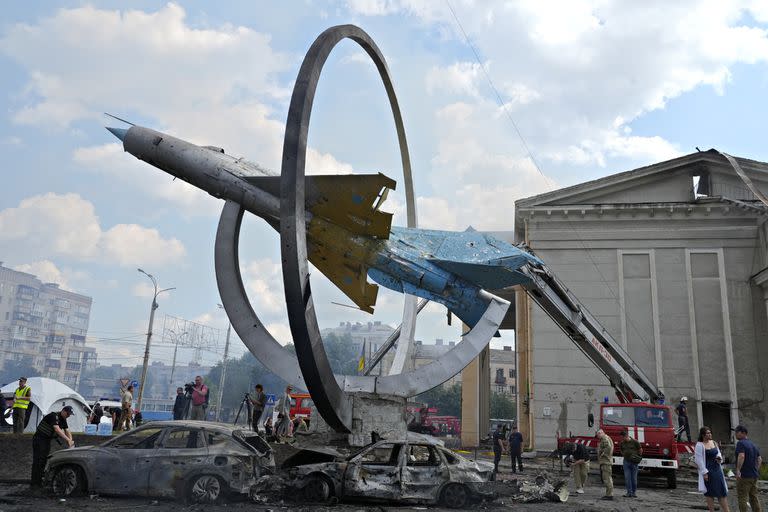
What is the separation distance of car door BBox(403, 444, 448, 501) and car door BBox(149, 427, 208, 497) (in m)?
3.62

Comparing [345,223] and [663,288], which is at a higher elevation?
[663,288]

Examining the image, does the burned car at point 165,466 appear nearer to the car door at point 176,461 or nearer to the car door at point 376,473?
the car door at point 176,461

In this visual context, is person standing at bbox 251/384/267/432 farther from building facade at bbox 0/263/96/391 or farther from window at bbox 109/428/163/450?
building facade at bbox 0/263/96/391

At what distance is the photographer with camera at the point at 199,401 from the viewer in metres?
15.9

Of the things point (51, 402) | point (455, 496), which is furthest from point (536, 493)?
point (51, 402)

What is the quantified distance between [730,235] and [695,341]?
5.79m

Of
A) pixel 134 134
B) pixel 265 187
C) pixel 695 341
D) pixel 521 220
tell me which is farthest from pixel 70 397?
pixel 695 341

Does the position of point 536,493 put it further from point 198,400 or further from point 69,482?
point 198,400

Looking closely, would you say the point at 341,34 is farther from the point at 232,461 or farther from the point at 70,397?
the point at 70,397

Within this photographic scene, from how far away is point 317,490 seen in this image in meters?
10.4

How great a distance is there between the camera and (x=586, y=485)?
16.4 meters

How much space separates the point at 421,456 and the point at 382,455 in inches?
29.6

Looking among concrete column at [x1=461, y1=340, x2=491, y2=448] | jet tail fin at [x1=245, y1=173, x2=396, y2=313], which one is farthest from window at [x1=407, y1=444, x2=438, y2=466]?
concrete column at [x1=461, y1=340, x2=491, y2=448]

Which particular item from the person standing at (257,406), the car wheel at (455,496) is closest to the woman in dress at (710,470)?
the car wheel at (455,496)
